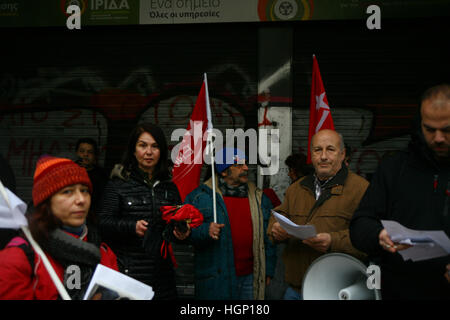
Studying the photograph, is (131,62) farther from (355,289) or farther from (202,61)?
(355,289)

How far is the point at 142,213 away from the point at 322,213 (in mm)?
1344

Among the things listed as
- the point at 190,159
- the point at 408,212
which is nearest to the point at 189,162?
the point at 190,159

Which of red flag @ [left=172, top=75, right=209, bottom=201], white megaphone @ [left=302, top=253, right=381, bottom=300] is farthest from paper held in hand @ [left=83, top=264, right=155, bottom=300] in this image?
red flag @ [left=172, top=75, right=209, bottom=201]

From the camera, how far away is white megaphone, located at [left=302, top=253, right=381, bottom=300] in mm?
2508

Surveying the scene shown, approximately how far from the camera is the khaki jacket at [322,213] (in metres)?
3.02

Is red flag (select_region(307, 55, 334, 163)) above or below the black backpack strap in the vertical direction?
above

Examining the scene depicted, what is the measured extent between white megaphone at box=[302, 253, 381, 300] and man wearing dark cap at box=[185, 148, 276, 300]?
984 mm

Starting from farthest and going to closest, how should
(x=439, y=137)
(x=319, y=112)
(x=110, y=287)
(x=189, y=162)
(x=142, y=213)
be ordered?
(x=319, y=112) → (x=189, y=162) → (x=142, y=213) → (x=439, y=137) → (x=110, y=287)

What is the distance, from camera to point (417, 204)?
223 centimetres

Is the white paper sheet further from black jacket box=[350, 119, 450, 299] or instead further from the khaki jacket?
the khaki jacket

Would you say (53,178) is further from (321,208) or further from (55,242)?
(321,208)

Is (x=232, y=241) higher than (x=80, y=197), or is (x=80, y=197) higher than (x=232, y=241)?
(x=80, y=197)

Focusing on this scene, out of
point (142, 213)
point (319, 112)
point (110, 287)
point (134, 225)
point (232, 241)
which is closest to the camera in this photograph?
point (110, 287)
